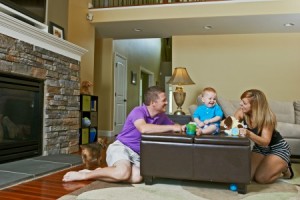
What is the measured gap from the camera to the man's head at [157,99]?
2344 millimetres

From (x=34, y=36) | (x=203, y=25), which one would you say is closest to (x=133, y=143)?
(x=34, y=36)

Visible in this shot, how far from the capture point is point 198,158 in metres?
2.13

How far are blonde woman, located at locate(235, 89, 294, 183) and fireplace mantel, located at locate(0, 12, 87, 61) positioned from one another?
2429 mm

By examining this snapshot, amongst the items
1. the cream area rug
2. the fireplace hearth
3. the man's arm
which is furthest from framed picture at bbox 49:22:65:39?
the cream area rug

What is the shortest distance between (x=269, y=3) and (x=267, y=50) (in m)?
1.38

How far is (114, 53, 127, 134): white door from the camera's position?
7230 mm

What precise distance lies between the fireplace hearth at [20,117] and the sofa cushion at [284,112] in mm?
3653

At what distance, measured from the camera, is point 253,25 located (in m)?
5.66

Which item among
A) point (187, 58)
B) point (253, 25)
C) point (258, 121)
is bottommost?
point (258, 121)

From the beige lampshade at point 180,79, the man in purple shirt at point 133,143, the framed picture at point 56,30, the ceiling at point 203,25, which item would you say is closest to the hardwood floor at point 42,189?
the man in purple shirt at point 133,143

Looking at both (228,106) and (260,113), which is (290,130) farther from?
(260,113)

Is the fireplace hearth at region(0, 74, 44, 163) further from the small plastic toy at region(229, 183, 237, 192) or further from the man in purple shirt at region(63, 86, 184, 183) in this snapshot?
the small plastic toy at region(229, 183, 237, 192)

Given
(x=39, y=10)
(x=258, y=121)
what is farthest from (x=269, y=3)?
(x=39, y=10)

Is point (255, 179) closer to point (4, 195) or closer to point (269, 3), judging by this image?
point (4, 195)
